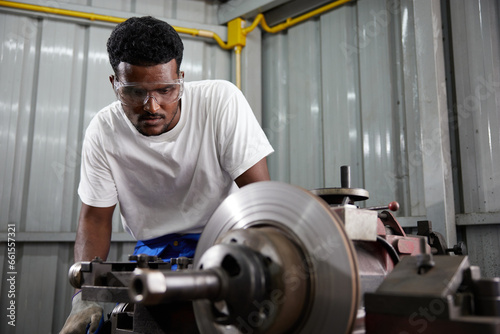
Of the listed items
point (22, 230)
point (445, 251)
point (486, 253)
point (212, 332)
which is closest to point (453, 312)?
point (212, 332)

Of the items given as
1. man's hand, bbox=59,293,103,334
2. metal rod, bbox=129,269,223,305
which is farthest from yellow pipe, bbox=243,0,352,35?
metal rod, bbox=129,269,223,305

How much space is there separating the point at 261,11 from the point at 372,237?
102 inches

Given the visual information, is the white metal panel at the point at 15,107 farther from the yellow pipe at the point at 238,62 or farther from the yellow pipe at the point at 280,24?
the yellow pipe at the point at 280,24

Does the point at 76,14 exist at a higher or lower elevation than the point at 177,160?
higher

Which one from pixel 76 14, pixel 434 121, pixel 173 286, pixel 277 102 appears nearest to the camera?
pixel 173 286

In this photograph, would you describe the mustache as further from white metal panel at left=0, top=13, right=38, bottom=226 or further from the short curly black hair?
white metal panel at left=0, top=13, right=38, bottom=226

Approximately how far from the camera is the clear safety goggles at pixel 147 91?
1608 mm

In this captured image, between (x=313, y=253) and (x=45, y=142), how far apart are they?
2.58 metres

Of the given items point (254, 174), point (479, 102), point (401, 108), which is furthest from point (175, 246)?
point (479, 102)

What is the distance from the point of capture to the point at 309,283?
841mm

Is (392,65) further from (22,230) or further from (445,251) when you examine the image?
(22,230)

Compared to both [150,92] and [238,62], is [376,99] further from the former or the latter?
→ [150,92]

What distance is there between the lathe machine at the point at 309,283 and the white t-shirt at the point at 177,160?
82 centimetres

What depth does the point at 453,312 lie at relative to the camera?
2.40 ft
